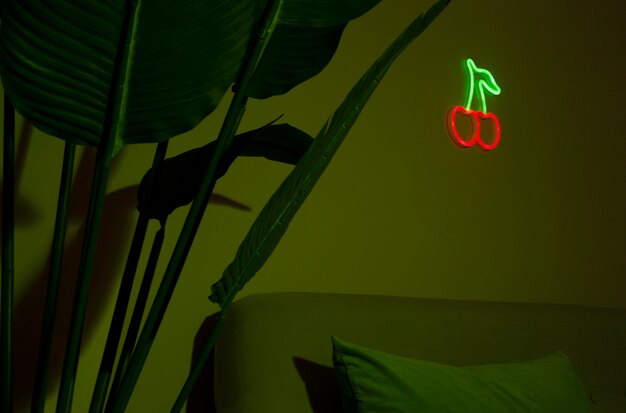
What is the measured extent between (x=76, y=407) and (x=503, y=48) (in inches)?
65.3

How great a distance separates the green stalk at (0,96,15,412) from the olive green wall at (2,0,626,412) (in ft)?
1.74

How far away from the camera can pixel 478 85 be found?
183 centimetres

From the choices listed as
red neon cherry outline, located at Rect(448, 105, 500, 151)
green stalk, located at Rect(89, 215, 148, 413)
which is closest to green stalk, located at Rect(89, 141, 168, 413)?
green stalk, located at Rect(89, 215, 148, 413)

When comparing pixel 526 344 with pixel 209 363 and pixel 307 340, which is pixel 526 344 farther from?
pixel 209 363

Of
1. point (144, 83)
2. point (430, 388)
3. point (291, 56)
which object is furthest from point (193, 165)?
point (430, 388)

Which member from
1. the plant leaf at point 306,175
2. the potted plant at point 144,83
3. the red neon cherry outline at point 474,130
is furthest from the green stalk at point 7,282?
the red neon cherry outline at point 474,130

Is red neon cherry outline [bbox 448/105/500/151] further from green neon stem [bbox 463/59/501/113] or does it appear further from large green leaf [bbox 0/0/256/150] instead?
large green leaf [bbox 0/0/256/150]

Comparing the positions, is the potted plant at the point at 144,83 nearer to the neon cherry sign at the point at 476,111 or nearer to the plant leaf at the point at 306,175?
the plant leaf at the point at 306,175

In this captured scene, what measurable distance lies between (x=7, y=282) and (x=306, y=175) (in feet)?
1.27

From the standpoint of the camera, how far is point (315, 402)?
1.17 metres

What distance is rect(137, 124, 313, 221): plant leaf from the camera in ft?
2.60

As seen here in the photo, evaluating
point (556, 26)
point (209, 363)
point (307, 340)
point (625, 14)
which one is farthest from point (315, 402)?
point (625, 14)

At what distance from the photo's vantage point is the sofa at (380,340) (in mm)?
1160

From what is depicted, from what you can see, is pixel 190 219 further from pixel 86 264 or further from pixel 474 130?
pixel 474 130
